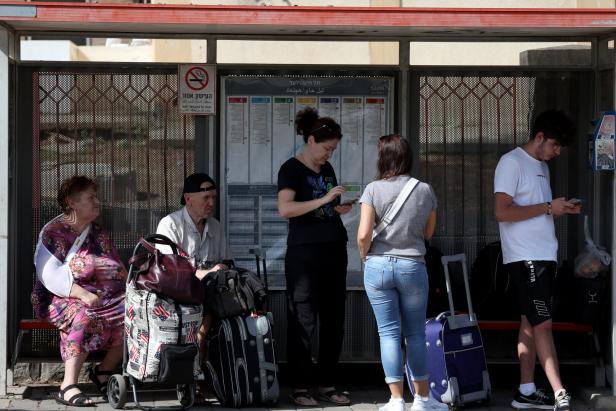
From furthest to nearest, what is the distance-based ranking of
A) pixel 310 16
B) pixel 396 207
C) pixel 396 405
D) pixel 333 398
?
pixel 333 398 → pixel 310 16 → pixel 396 405 → pixel 396 207

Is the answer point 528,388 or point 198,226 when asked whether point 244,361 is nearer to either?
point 198,226

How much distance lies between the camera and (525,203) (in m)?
6.39

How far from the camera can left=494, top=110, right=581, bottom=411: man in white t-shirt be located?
631 centimetres

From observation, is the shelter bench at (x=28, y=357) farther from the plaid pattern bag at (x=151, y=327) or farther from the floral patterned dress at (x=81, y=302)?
the plaid pattern bag at (x=151, y=327)

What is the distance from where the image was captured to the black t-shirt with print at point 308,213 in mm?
6305

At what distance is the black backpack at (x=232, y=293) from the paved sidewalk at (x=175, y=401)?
2.05 ft

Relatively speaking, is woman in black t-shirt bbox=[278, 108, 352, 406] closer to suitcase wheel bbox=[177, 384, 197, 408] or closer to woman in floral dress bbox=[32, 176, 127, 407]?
suitcase wheel bbox=[177, 384, 197, 408]

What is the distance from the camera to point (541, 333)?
6.34 metres

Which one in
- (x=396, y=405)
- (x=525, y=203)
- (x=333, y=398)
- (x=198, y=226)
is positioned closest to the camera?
(x=396, y=405)

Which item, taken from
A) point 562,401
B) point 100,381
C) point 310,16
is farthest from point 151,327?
point 562,401

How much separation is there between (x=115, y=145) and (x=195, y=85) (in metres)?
0.66

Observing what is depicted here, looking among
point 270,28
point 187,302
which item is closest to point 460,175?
point 270,28

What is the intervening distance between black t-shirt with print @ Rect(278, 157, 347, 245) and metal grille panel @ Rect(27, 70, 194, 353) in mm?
1049

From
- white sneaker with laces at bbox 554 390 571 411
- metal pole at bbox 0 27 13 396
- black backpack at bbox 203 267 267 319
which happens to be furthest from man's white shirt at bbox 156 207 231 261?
white sneaker with laces at bbox 554 390 571 411
